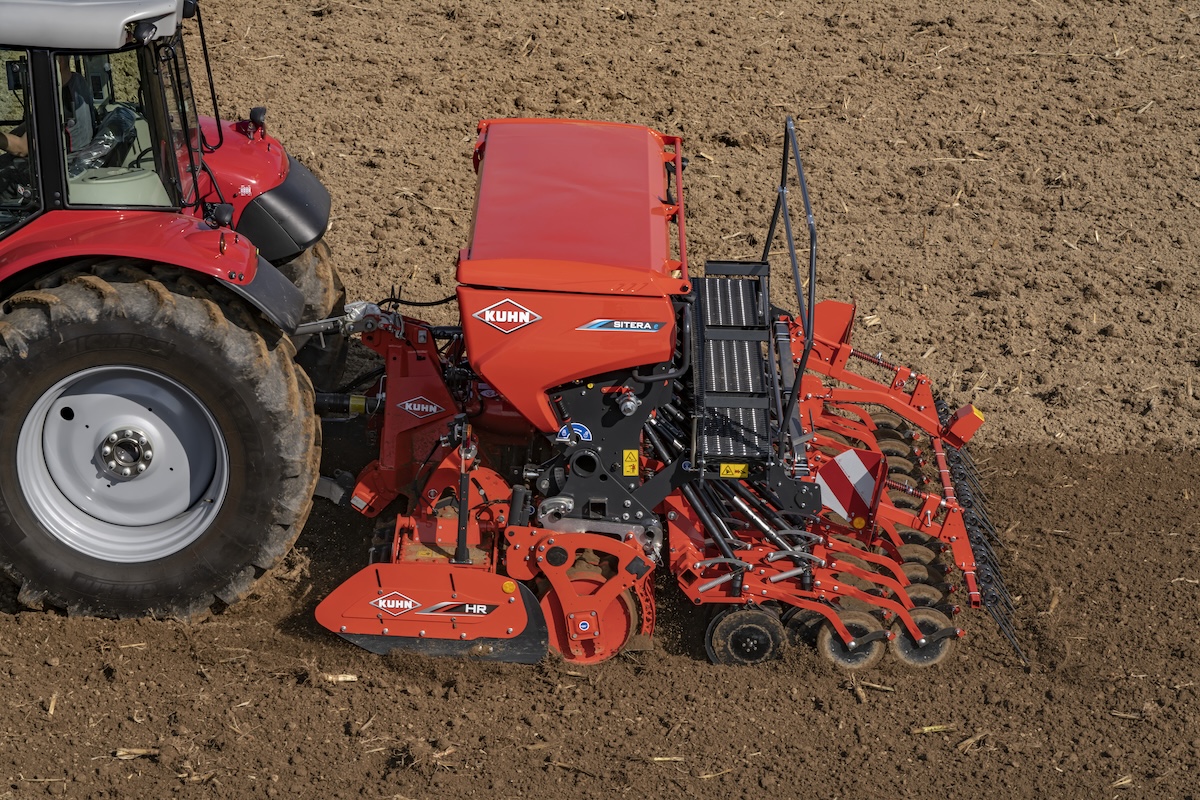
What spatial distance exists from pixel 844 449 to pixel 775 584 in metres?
0.85

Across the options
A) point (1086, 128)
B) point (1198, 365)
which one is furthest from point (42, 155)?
point (1086, 128)

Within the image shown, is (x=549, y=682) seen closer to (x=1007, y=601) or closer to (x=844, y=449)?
(x=844, y=449)

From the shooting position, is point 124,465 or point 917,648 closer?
point 124,465

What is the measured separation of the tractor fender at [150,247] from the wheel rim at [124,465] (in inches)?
19.5

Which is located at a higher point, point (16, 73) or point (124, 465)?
point (16, 73)

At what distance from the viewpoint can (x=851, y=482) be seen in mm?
5465

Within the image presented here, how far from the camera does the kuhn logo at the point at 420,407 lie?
5578 millimetres

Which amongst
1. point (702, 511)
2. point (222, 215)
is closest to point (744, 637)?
point (702, 511)

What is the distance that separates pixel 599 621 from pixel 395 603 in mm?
845

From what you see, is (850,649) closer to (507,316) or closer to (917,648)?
(917,648)

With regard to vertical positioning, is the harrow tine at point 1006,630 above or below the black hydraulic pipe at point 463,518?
below

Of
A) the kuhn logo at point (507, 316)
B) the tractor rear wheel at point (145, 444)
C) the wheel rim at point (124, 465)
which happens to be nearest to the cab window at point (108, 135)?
the tractor rear wheel at point (145, 444)

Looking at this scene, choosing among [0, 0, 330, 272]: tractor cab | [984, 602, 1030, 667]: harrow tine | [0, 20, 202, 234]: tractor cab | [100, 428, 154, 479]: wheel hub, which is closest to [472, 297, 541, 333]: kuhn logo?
[0, 0, 330, 272]: tractor cab

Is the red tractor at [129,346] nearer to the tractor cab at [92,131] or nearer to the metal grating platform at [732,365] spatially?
the tractor cab at [92,131]
